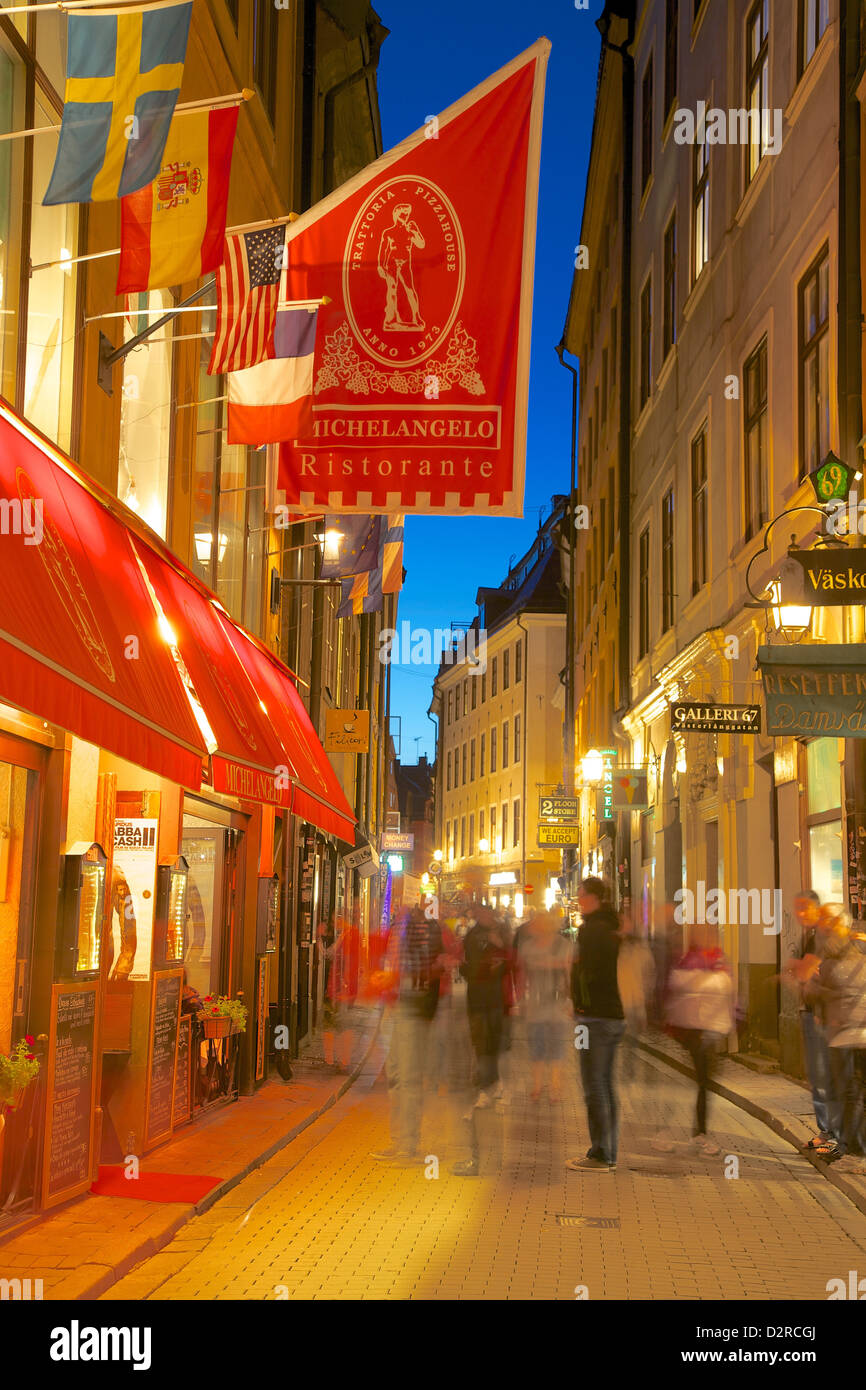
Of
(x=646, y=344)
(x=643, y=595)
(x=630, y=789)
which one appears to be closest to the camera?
(x=630, y=789)

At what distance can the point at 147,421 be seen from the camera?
1223 cm

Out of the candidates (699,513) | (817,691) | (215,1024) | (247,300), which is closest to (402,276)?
(247,300)

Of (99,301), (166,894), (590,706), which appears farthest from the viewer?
(590,706)

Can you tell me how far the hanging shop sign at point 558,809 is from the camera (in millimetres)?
42594

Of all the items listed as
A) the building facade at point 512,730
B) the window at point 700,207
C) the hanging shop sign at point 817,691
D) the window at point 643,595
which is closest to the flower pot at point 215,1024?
the hanging shop sign at point 817,691

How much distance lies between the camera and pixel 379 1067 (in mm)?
18688

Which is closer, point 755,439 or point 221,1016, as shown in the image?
point 221,1016

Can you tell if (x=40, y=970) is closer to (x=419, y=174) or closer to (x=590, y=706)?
(x=419, y=174)

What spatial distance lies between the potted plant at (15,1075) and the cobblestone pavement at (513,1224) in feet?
3.73

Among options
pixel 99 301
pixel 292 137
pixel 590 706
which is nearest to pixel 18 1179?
pixel 99 301

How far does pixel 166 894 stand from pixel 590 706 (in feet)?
102

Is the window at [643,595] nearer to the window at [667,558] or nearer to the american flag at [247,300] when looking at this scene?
the window at [667,558]

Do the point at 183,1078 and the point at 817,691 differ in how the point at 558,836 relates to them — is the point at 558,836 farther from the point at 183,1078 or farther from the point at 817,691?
the point at 817,691

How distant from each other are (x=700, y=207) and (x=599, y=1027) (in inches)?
667
